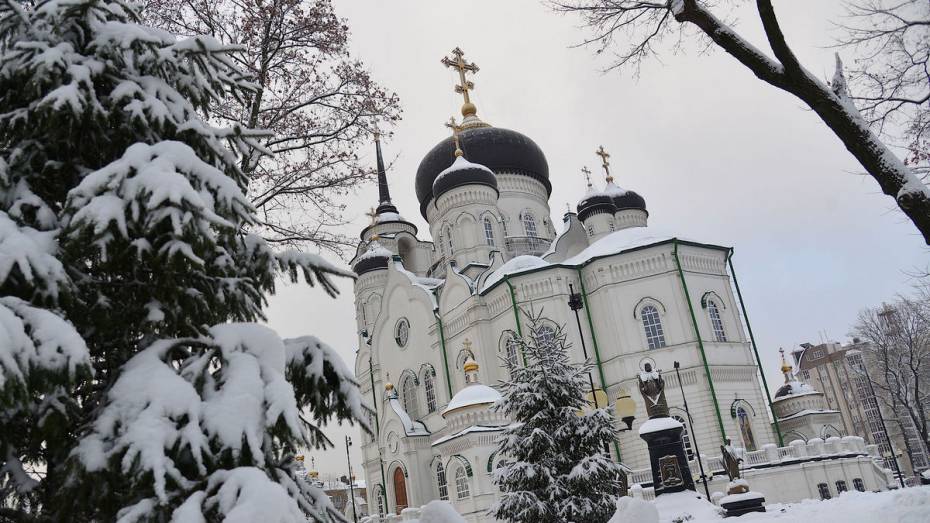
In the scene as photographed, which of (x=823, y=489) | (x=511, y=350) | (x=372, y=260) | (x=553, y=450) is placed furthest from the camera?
(x=372, y=260)

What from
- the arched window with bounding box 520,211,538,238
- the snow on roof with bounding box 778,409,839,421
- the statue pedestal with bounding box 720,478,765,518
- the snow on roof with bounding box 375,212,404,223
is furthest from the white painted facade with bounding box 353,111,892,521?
the statue pedestal with bounding box 720,478,765,518

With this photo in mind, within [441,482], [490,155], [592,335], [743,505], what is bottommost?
[743,505]

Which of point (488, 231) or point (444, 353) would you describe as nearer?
point (444, 353)

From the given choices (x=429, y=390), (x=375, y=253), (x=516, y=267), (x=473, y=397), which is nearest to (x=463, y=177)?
(x=516, y=267)

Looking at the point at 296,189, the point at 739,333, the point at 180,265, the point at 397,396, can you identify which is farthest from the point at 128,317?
the point at 397,396

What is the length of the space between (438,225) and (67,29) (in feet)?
96.5

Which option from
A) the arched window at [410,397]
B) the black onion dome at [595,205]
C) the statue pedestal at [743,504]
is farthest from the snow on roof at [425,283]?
the statue pedestal at [743,504]

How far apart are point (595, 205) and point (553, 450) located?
20349 mm

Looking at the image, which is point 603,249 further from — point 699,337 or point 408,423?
point 408,423

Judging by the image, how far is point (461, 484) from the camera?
2308cm

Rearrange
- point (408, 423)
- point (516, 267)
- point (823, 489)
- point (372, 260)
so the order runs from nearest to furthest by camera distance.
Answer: point (823, 489)
point (516, 267)
point (408, 423)
point (372, 260)

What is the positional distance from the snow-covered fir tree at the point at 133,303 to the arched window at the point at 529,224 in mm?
30848

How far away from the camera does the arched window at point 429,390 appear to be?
30172mm

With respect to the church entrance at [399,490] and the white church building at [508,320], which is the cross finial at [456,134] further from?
the church entrance at [399,490]
